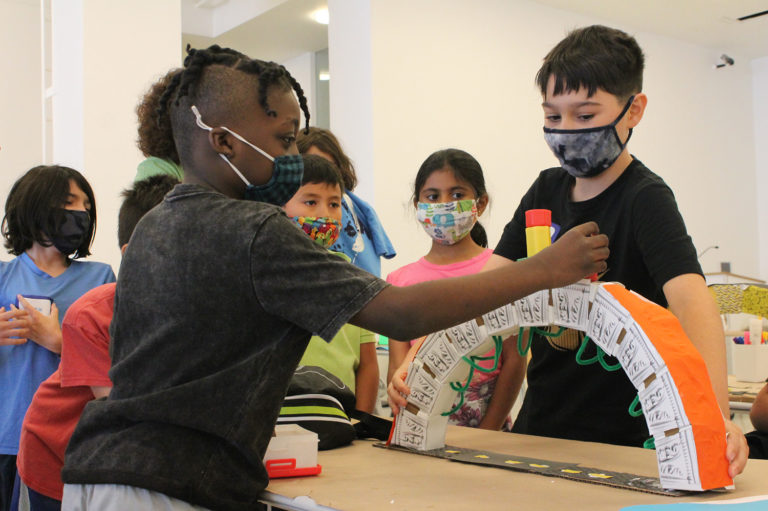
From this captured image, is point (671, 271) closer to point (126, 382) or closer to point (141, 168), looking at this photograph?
point (126, 382)

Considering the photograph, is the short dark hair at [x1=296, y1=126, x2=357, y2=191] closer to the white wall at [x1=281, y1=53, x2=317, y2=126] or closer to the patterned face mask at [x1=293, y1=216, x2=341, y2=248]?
the patterned face mask at [x1=293, y1=216, x2=341, y2=248]

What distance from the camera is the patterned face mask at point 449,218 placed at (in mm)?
2551

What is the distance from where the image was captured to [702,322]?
1.34 m

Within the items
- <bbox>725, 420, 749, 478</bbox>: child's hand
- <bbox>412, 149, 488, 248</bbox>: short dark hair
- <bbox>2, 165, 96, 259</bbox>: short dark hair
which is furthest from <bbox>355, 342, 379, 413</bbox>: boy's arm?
<bbox>725, 420, 749, 478</bbox>: child's hand

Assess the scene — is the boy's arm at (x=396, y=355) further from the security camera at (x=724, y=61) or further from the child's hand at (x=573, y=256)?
the security camera at (x=724, y=61)

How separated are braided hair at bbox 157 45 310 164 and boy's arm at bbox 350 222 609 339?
1.36 ft

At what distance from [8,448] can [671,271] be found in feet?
6.47

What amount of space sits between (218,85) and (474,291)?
56cm

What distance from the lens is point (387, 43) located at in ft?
18.0

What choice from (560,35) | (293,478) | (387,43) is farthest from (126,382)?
(560,35)

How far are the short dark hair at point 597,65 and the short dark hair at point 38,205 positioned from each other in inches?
63.1

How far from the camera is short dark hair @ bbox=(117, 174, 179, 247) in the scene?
2.03 metres

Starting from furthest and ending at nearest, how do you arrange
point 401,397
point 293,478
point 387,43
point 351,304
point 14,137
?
point 14,137 < point 387,43 < point 401,397 < point 293,478 < point 351,304

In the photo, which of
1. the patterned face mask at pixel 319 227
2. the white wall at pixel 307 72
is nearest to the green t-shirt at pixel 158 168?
the patterned face mask at pixel 319 227
